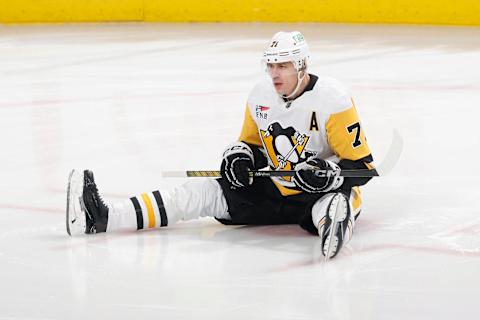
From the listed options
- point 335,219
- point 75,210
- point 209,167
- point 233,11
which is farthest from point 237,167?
point 233,11

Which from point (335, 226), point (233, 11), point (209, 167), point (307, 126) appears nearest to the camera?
point (335, 226)

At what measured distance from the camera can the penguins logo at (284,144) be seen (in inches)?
123

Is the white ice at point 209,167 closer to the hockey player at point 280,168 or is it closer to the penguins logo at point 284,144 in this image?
the hockey player at point 280,168

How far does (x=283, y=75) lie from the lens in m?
3.08

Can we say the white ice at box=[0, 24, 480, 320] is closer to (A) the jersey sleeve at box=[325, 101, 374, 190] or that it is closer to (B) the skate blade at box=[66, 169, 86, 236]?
(B) the skate blade at box=[66, 169, 86, 236]

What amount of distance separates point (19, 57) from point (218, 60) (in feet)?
4.82

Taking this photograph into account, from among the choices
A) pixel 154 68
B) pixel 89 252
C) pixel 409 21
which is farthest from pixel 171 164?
pixel 409 21

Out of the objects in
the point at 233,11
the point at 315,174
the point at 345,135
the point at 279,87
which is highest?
the point at 233,11

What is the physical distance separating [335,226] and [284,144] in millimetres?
368

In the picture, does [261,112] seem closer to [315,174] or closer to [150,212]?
[315,174]

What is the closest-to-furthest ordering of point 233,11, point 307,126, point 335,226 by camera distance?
point 335,226, point 307,126, point 233,11

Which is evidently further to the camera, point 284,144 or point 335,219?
point 284,144

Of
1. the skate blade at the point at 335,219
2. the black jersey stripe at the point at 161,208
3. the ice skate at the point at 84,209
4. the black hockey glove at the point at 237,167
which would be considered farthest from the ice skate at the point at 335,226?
the ice skate at the point at 84,209

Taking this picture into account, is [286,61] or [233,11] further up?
[233,11]
